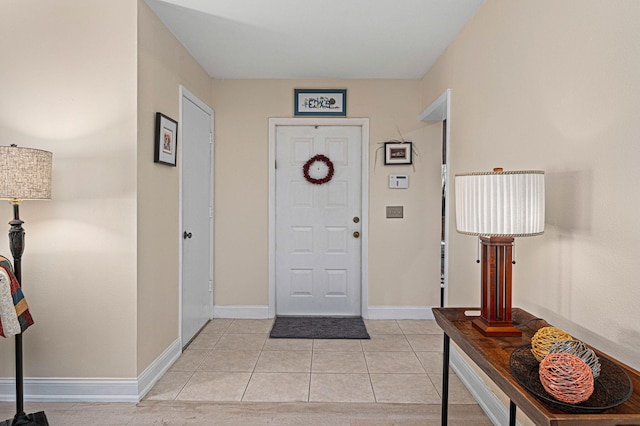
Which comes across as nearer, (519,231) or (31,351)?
(519,231)

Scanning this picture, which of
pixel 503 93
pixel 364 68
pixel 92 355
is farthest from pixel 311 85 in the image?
pixel 92 355

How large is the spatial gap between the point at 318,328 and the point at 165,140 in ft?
7.14

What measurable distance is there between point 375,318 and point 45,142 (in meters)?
3.14

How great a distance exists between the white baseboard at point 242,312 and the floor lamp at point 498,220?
2774 mm

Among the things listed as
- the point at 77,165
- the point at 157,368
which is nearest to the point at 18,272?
the point at 77,165

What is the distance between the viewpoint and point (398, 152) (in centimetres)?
401

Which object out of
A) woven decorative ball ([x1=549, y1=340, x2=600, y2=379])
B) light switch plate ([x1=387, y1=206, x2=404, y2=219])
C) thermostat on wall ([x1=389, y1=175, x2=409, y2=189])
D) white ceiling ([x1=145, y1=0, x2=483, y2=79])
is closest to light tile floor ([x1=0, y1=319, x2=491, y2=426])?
light switch plate ([x1=387, y1=206, x2=404, y2=219])

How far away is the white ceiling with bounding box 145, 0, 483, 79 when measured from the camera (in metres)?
2.55

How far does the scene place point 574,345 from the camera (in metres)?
1.15

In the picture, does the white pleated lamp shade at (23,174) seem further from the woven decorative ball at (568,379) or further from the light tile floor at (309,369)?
the woven decorative ball at (568,379)

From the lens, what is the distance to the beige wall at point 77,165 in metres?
2.34

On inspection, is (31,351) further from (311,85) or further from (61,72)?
(311,85)

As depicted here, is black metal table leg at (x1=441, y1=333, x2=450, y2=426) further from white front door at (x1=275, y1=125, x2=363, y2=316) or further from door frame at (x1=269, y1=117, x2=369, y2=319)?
white front door at (x1=275, y1=125, x2=363, y2=316)

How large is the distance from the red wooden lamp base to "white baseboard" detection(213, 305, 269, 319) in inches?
111
